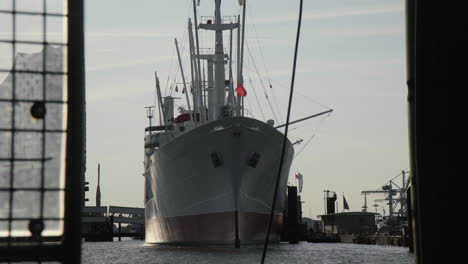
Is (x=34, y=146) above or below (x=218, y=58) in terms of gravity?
below

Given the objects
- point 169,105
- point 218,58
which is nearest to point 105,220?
point 169,105

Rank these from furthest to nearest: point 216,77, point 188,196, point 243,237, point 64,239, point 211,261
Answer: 1. point 216,77
2. point 188,196
3. point 243,237
4. point 211,261
5. point 64,239

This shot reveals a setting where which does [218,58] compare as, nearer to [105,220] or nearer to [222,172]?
[222,172]

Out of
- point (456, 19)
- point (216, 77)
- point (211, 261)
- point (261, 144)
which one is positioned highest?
point (216, 77)

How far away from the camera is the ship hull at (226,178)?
2227 inches

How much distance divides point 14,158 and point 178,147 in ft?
180

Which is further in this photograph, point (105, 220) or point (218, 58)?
point (105, 220)

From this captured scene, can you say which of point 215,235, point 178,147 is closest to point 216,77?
point 178,147

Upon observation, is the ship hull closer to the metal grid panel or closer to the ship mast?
the ship mast

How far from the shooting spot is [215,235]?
55.8 m

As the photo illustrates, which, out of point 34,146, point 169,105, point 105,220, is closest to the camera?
point 34,146

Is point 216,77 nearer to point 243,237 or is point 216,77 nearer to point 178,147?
point 178,147

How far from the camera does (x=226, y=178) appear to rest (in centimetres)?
5725

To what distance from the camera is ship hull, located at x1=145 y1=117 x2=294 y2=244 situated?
5656cm
